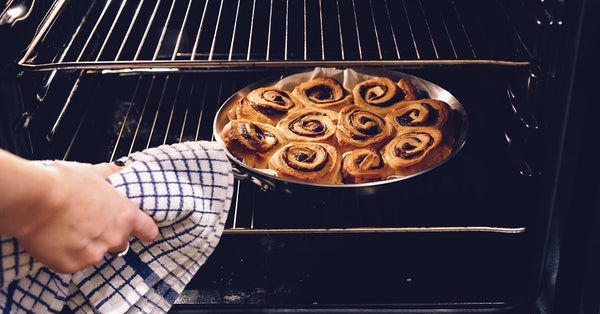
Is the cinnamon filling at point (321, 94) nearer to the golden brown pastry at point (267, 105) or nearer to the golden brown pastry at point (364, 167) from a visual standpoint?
the golden brown pastry at point (267, 105)

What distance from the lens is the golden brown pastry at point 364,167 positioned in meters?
1.19

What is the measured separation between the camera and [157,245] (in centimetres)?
96

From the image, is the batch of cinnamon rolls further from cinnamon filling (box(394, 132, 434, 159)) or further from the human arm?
the human arm

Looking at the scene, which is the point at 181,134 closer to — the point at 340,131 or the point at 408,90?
the point at 340,131

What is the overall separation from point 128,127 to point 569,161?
3.34ft

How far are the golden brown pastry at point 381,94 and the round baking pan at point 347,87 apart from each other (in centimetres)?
6

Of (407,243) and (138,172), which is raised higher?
(138,172)

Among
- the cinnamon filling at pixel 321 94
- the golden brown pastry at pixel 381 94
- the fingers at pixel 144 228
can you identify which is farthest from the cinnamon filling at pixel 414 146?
the fingers at pixel 144 228

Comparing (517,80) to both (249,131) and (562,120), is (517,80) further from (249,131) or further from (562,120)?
(249,131)

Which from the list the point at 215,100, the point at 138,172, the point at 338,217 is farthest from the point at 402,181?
the point at 215,100

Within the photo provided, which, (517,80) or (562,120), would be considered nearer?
(562,120)

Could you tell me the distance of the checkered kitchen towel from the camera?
884 mm

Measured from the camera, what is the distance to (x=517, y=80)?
4.21 feet

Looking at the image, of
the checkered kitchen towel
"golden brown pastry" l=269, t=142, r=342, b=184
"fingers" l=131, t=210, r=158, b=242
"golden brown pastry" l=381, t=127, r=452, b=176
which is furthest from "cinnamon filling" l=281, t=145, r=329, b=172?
"fingers" l=131, t=210, r=158, b=242
